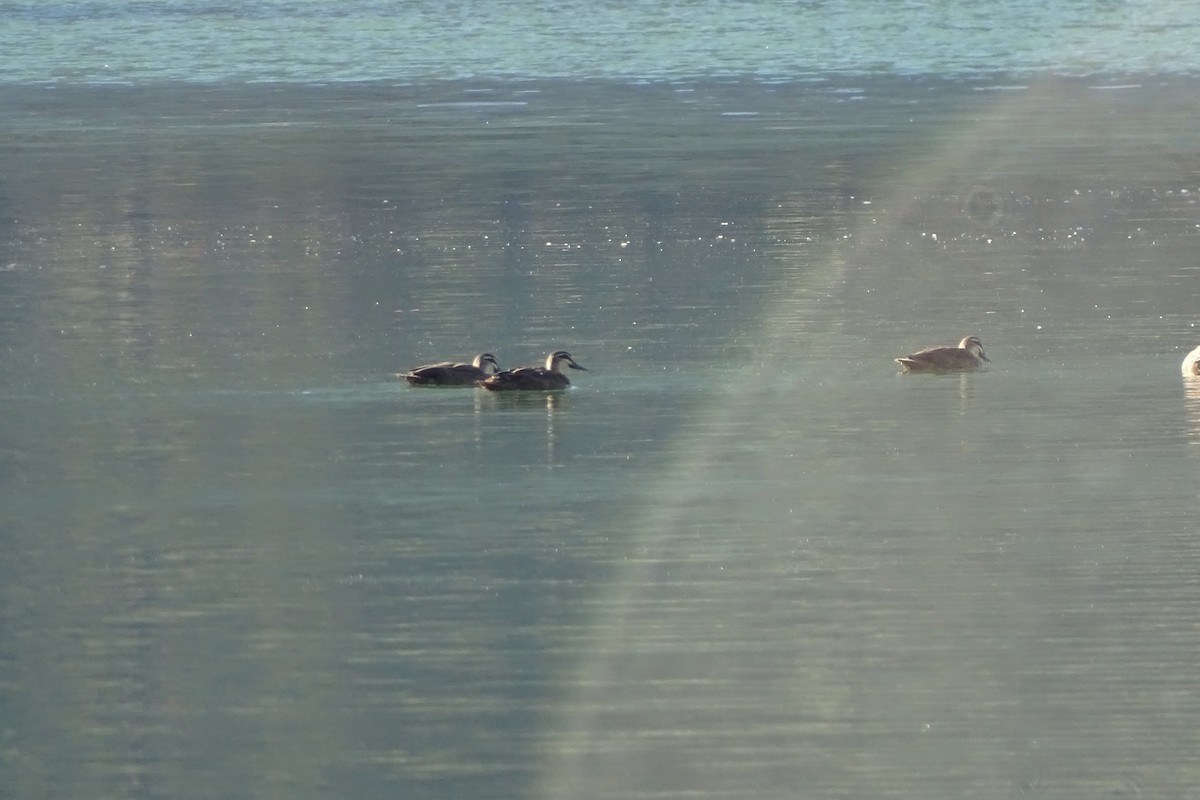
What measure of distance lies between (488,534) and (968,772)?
340 centimetres

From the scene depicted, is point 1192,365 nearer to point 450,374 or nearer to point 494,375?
point 494,375

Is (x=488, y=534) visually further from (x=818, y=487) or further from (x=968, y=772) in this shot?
(x=968, y=772)

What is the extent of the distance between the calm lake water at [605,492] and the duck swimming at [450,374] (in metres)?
0.16

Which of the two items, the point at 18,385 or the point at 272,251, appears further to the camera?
the point at 272,251

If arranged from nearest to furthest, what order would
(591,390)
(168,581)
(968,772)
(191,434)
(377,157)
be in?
(968,772) → (168,581) → (191,434) → (591,390) → (377,157)

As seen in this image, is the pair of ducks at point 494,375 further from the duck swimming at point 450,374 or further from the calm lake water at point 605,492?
the calm lake water at point 605,492

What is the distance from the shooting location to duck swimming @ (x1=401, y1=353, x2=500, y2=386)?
14.2 meters

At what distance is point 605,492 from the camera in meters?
11.5

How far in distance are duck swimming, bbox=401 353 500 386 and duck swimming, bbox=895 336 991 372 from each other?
2.17m

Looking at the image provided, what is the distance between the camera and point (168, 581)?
10.0 m

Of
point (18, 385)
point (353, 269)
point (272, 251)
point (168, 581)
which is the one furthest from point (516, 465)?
point (272, 251)

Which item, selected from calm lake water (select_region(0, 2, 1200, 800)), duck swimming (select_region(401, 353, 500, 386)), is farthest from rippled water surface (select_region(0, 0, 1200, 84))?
duck swimming (select_region(401, 353, 500, 386))

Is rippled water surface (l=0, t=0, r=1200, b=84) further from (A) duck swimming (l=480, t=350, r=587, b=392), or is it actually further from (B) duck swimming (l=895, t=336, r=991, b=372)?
(A) duck swimming (l=480, t=350, r=587, b=392)

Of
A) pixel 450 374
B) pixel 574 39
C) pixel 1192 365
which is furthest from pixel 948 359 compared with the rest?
pixel 574 39
